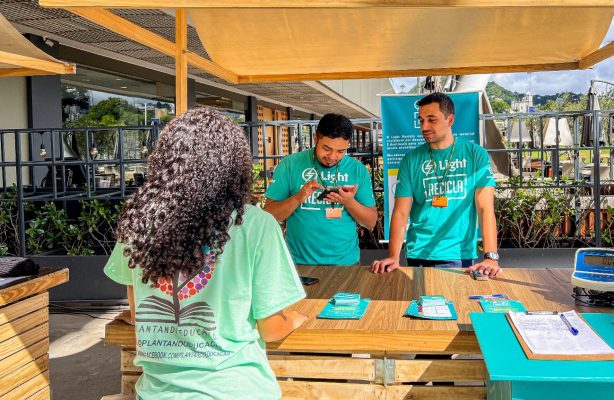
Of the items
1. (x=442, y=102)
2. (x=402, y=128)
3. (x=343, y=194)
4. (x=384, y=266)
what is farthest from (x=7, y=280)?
(x=402, y=128)

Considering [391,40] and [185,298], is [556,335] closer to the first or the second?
[185,298]

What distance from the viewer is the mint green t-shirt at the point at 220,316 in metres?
1.38

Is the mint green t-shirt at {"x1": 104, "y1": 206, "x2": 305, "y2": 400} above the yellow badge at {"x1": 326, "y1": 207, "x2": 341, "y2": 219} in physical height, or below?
below

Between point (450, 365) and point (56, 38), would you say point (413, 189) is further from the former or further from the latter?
point (56, 38)

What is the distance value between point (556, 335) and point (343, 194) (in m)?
1.38

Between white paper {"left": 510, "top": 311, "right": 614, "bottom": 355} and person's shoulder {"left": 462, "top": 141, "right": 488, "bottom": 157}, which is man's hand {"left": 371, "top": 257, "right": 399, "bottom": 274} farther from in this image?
white paper {"left": 510, "top": 311, "right": 614, "bottom": 355}

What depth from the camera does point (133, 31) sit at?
283 cm

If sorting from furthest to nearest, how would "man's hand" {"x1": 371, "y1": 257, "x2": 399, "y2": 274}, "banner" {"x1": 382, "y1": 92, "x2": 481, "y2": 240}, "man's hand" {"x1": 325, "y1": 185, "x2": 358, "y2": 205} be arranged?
"banner" {"x1": 382, "y1": 92, "x2": 481, "y2": 240} < "man's hand" {"x1": 325, "y1": 185, "x2": 358, "y2": 205} < "man's hand" {"x1": 371, "y1": 257, "x2": 399, "y2": 274}

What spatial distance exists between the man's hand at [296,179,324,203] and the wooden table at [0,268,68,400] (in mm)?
1208

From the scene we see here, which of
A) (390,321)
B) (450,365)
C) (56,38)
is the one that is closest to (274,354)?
(390,321)

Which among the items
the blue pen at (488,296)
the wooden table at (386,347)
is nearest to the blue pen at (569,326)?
the wooden table at (386,347)

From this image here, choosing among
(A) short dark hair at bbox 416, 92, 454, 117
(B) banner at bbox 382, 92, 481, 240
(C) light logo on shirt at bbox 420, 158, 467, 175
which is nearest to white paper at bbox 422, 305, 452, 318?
(C) light logo on shirt at bbox 420, 158, 467, 175

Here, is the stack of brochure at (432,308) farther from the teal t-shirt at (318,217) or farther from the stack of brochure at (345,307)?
the teal t-shirt at (318,217)

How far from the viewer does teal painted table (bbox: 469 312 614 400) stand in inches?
57.4
